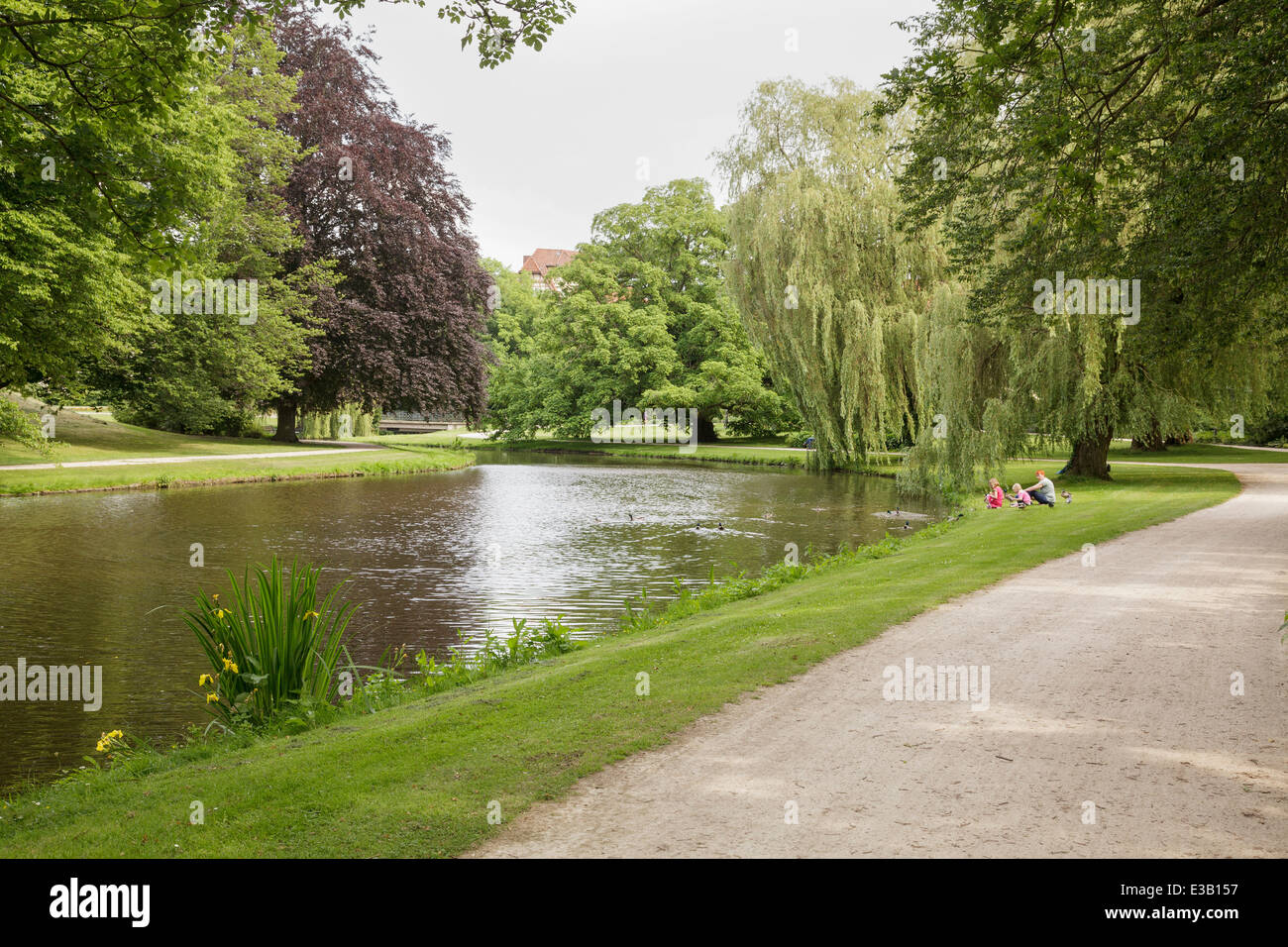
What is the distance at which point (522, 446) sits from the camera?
60844mm

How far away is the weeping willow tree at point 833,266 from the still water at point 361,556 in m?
3.11

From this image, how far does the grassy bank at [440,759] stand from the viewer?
444 cm

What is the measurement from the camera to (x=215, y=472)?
95.9ft

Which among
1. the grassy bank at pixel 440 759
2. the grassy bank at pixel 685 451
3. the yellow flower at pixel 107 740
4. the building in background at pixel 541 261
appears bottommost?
the yellow flower at pixel 107 740

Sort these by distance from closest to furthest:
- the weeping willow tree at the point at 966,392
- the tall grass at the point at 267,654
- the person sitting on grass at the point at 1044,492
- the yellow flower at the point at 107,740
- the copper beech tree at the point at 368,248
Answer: the yellow flower at the point at 107,740, the tall grass at the point at 267,654, the person sitting on grass at the point at 1044,492, the weeping willow tree at the point at 966,392, the copper beech tree at the point at 368,248

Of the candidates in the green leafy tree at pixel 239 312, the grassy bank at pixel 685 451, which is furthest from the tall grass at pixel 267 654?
the grassy bank at pixel 685 451

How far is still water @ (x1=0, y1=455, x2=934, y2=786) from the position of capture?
9.02m

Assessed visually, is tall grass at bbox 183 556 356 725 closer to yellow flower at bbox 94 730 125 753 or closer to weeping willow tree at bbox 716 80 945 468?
yellow flower at bbox 94 730 125 753

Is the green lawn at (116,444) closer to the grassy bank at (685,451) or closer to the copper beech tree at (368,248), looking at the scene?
the copper beech tree at (368,248)

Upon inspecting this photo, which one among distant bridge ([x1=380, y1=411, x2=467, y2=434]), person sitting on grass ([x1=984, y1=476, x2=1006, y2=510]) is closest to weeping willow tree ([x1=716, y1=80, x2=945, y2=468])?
person sitting on grass ([x1=984, y1=476, x2=1006, y2=510])

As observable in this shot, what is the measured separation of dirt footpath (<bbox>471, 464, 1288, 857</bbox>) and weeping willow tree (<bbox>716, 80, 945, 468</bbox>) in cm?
2215

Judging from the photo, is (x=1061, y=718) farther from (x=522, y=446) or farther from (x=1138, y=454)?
(x=522, y=446)

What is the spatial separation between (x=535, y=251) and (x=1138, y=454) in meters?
111
